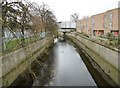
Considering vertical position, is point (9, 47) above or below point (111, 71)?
above

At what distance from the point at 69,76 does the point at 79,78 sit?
0.83 meters

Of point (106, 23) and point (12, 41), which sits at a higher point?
point (106, 23)

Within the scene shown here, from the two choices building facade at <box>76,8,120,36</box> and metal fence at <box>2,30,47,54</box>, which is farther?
building facade at <box>76,8,120,36</box>

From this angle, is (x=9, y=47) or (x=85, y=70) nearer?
(x=9, y=47)

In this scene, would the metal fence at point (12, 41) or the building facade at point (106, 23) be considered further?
the building facade at point (106, 23)

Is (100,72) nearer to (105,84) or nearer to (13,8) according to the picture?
(105,84)

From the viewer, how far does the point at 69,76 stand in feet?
47.5

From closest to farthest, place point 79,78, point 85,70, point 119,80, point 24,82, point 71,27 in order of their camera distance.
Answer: point 119,80 < point 24,82 < point 79,78 < point 85,70 < point 71,27

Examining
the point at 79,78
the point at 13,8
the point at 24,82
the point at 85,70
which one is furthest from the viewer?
the point at 85,70

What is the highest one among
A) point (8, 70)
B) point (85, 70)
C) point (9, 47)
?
point (9, 47)

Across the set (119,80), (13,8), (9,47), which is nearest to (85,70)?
(119,80)

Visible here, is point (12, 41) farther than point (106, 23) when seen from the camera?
No

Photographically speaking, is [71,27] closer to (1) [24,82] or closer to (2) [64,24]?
(2) [64,24]

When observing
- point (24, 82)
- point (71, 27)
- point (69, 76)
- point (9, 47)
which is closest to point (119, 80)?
point (69, 76)
